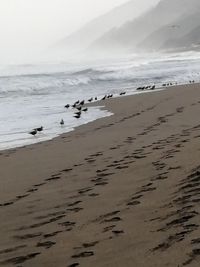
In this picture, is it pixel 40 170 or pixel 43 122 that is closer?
pixel 40 170

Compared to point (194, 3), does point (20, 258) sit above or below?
below

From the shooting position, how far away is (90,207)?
15.5 ft

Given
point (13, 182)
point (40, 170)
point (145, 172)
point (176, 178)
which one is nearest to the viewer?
point (176, 178)

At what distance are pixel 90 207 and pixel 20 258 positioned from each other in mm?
1178

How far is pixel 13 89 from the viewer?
90.1ft

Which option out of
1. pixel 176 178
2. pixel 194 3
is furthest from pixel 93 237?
pixel 194 3

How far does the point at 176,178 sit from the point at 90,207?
1073 millimetres

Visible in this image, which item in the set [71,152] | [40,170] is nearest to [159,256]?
[40,170]

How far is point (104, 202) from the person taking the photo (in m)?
4.83

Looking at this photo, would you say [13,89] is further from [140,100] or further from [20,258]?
[20,258]

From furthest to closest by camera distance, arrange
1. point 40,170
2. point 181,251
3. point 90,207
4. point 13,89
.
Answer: point 13,89 < point 40,170 < point 90,207 < point 181,251

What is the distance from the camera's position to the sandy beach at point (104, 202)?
3449 mm

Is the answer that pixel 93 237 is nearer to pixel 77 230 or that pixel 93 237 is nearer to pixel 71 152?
pixel 77 230

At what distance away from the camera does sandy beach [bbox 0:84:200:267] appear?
136 inches
